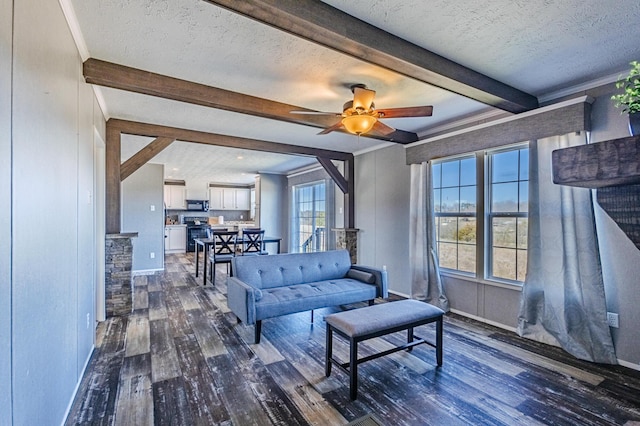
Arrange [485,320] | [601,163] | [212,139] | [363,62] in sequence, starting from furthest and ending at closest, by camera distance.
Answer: [212,139], [485,320], [363,62], [601,163]

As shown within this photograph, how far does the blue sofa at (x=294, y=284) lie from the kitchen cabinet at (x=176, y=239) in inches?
270

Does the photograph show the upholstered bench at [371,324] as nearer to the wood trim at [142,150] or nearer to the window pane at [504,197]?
the window pane at [504,197]

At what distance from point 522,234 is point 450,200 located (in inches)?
39.2

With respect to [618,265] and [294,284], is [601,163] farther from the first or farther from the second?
[294,284]

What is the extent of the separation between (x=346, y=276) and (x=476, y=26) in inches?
123

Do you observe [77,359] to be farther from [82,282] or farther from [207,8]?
[207,8]

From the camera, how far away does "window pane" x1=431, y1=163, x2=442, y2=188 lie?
4.32 meters

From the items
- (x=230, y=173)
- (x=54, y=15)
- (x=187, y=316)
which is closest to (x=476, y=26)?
(x=54, y=15)

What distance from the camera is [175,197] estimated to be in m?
10.2

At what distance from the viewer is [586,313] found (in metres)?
2.74

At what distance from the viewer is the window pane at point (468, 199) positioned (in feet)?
12.8

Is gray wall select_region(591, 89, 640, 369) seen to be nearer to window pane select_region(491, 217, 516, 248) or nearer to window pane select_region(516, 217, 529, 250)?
window pane select_region(516, 217, 529, 250)

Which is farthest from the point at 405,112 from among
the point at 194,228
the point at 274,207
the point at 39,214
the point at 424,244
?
the point at 194,228

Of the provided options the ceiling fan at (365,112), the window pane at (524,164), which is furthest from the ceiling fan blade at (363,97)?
the window pane at (524,164)
